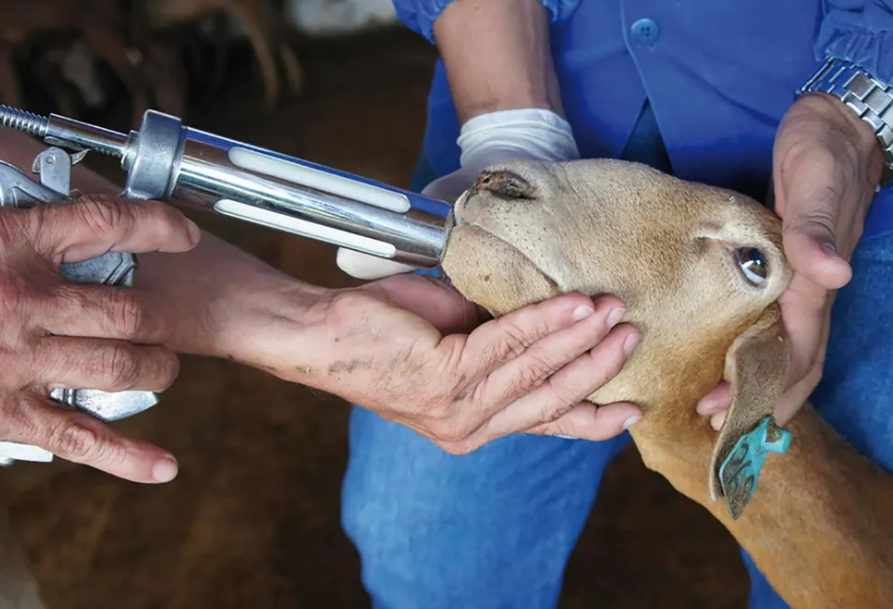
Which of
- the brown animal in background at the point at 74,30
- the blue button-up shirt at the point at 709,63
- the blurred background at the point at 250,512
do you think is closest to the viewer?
the blue button-up shirt at the point at 709,63

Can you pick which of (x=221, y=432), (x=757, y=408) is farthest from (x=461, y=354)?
(x=221, y=432)

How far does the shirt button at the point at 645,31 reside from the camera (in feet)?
3.62

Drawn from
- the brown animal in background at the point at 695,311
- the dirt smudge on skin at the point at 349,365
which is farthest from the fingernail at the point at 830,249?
the dirt smudge on skin at the point at 349,365

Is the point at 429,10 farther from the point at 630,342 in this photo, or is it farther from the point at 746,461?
the point at 746,461

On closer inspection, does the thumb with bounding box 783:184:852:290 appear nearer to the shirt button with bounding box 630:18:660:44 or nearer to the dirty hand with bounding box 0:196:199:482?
the shirt button with bounding box 630:18:660:44

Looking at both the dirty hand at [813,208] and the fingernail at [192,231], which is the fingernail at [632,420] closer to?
the dirty hand at [813,208]

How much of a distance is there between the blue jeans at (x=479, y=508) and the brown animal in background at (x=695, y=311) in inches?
4.8

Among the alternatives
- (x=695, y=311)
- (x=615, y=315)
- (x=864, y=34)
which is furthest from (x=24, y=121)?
(x=864, y=34)

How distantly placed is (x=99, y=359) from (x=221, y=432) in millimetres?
1473

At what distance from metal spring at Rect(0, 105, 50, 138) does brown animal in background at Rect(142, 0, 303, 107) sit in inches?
110

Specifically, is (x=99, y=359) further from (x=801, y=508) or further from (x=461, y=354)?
(x=801, y=508)

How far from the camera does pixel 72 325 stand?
77cm

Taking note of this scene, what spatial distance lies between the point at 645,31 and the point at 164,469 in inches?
30.2

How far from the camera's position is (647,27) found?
111 cm
